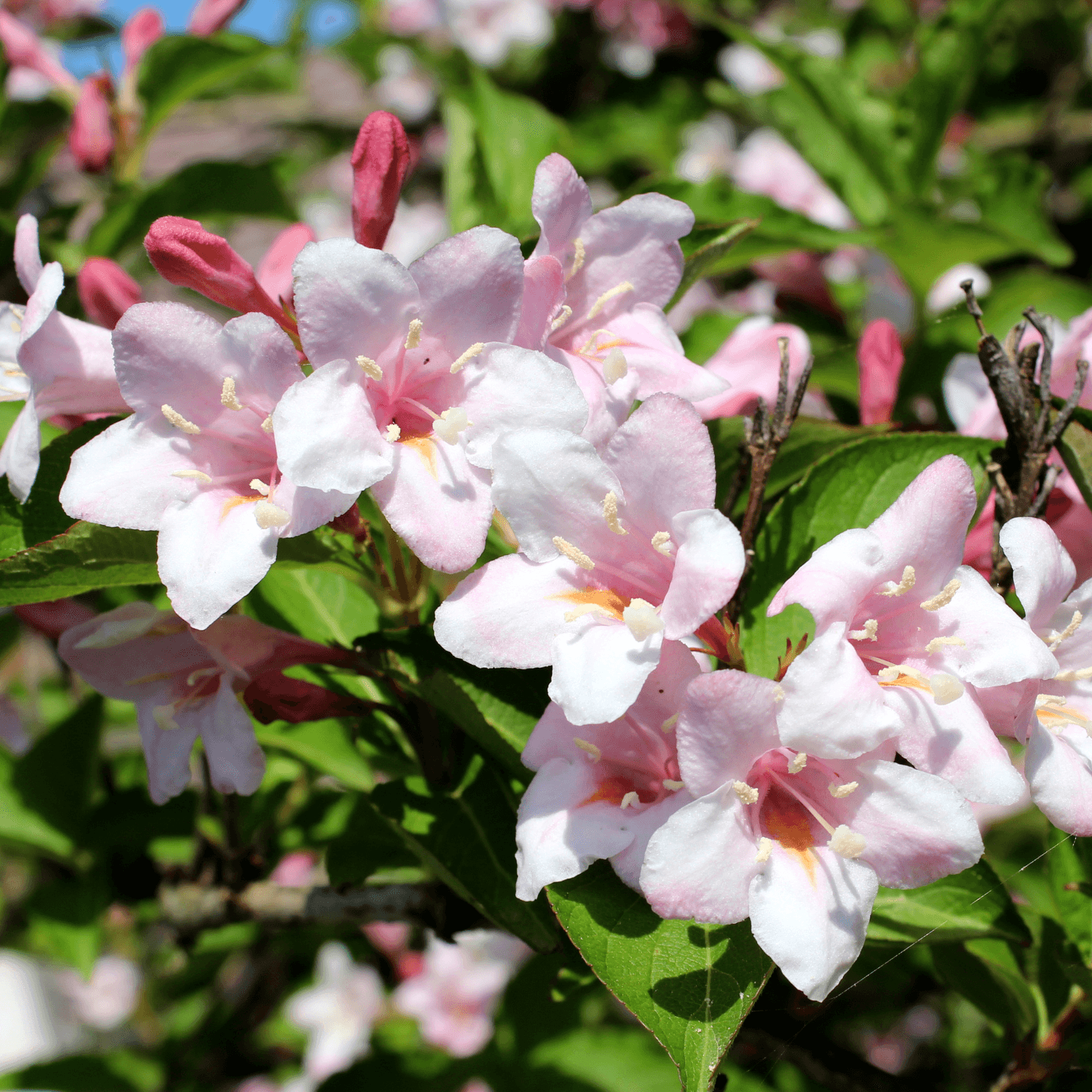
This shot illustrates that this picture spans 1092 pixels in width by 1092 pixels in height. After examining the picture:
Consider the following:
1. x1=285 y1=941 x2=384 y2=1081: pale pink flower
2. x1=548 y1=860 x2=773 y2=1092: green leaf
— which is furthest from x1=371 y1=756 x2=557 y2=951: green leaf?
x1=285 y1=941 x2=384 y2=1081: pale pink flower

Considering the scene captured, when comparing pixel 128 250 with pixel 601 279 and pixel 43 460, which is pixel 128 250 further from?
pixel 601 279

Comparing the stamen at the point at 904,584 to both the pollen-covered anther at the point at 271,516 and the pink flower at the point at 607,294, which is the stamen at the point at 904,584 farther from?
the pollen-covered anther at the point at 271,516

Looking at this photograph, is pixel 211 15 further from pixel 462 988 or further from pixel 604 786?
pixel 462 988

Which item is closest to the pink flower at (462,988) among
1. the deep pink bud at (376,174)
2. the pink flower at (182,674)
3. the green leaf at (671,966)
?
the pink flower at (182,674)

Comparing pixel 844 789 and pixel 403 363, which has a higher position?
pixel 403 363

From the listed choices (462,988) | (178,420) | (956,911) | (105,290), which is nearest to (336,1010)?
(462,988)

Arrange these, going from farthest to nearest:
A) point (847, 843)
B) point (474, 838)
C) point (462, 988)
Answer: point (462, 988) → point (474, 838) → point (847, 843)

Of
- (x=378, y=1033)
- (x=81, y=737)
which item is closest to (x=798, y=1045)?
(x=81, y=737)
